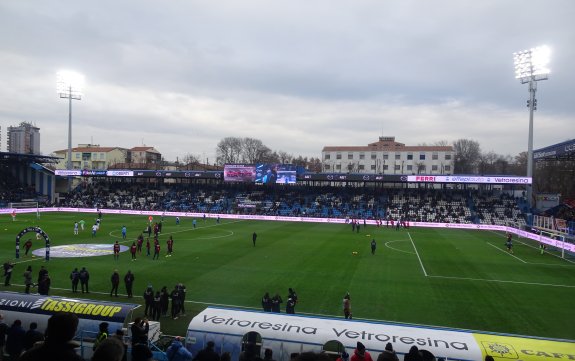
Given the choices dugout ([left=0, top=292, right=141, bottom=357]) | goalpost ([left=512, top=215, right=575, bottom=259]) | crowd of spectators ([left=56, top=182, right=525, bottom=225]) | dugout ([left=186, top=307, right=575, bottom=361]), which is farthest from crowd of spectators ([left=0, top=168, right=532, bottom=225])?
dugout ([left=0, top=292, right=141, bottom=357])

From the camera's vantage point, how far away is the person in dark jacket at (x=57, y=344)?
338cm

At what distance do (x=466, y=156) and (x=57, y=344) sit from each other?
442 ft

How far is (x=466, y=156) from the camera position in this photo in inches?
4951

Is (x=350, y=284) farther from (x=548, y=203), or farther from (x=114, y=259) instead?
(x=548, y=203)

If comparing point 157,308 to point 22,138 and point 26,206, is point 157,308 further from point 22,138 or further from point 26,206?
point 22,138

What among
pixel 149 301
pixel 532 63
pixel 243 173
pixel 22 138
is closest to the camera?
pixel 149 301

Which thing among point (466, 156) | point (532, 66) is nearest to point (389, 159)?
point (466, 156)

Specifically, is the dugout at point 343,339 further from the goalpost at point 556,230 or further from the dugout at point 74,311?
the goalpost at point 556,230

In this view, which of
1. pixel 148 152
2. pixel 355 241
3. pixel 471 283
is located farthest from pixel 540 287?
pixel 148 152

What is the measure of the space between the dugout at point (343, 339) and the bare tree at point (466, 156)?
369 feet

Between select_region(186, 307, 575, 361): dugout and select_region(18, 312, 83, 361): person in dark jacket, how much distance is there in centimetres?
826

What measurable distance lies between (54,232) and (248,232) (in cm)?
1996

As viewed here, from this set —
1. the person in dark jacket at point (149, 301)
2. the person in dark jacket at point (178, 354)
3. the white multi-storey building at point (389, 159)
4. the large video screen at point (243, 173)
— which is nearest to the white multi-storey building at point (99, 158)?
the white multi-storey building at point (389, 159)

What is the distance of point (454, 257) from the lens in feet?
110
